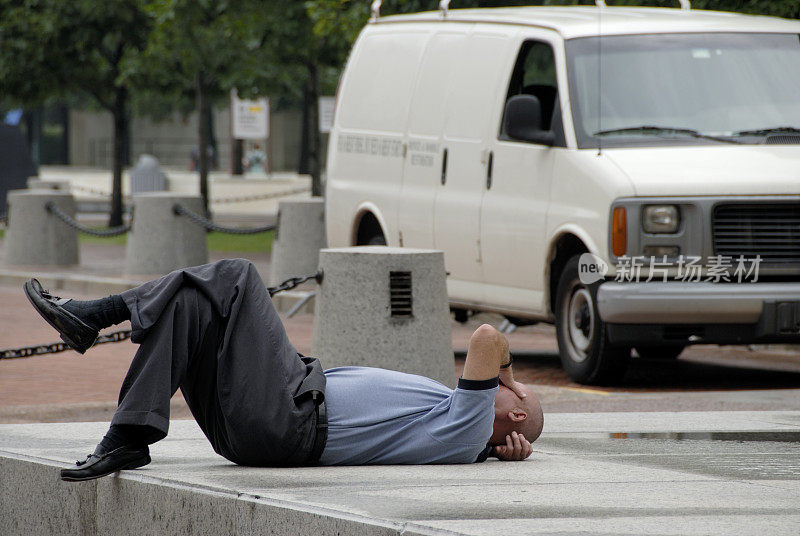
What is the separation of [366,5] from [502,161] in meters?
6.98

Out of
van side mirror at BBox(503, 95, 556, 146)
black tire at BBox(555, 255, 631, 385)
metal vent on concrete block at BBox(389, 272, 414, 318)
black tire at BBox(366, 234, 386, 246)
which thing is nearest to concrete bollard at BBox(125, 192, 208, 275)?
black tire at BBox(366, 234, 386, 246)

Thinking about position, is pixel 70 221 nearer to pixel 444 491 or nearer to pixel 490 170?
→ pixel 490 170

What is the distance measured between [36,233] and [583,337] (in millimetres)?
10498

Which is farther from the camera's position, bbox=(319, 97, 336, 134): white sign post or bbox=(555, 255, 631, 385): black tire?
bbox=(319, 97, 336, 134): white sign post

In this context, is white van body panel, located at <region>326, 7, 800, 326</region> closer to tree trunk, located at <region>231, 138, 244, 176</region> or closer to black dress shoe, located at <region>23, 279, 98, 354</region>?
black dress shoe, located at <region>23, 279, 98, 354</region>

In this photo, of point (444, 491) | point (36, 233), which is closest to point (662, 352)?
point (444, 491)

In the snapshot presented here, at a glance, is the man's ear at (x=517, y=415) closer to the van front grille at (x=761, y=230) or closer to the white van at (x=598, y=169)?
the white van at (x=598, y=169)

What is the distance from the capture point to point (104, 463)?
468 centimetres

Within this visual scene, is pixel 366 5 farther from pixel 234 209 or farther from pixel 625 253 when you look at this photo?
pixel 234 209

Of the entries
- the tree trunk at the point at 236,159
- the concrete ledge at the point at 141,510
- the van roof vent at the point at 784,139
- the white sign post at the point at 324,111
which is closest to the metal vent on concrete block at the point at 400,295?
the concrete ledge at the point at 141,510

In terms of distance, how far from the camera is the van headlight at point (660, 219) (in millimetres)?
8211

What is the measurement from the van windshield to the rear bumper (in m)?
0.97

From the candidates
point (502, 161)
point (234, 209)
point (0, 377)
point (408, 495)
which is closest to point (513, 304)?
point (502, 161)

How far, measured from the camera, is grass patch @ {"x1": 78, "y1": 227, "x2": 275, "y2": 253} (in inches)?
841
